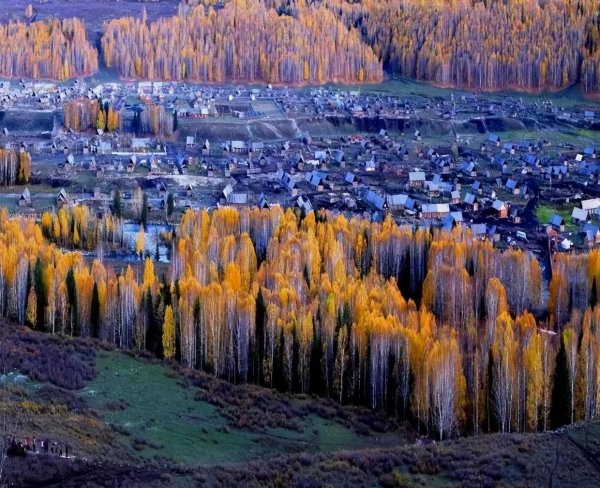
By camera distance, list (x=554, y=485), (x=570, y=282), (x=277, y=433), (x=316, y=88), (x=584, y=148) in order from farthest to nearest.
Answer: (x=316, y=88)
(x=584, y=148)
(x=570, y=282)
(x=277, y=433)
(x=554, y=485)

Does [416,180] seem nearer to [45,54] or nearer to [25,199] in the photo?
[25,199]

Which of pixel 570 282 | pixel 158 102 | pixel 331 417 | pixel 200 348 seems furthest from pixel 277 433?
pixel 158 102

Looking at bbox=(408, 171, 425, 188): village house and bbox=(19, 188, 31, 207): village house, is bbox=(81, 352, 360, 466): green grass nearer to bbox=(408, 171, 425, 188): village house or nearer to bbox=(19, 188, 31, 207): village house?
bbox=(19, 188, 31, 207): village house

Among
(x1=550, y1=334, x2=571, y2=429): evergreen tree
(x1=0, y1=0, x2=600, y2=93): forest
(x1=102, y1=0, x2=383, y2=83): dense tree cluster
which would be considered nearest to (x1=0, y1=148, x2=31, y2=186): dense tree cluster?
(x1=550, y1=334, x2=571, y2=429): evergreen tree

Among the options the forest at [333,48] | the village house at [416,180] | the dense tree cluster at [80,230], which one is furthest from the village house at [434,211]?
the forest at [333,48]

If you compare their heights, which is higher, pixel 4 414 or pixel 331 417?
pixel 4 414

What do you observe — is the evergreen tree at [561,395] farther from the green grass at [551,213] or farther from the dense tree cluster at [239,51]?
the dense tree cluster at [239,51]

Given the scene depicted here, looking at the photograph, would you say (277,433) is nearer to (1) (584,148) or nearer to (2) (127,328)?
(2) (127,328)

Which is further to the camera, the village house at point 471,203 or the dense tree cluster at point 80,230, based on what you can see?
the village house at point 471,203
